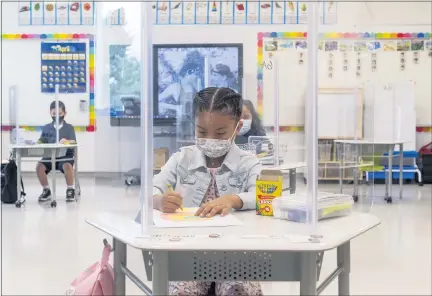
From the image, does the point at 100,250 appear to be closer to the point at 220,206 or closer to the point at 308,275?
the point at 220,206

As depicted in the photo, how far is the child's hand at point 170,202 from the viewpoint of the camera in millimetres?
1736

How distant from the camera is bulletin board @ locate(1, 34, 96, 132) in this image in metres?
8.59

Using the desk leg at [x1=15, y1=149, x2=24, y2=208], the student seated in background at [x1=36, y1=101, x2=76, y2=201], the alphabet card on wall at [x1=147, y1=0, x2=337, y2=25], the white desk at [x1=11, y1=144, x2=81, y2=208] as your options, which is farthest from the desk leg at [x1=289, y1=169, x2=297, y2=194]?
the alphabet card on wall at [x1=147, y1=0, x2=337, y2=25]

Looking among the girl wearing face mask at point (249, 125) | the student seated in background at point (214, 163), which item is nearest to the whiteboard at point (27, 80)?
the girl wearing face mask at point (249, 125)

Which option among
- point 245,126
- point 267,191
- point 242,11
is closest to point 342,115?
point 242,11

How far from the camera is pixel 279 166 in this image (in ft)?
7.29

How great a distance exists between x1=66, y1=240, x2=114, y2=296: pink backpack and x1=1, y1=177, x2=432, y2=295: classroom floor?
0.17 meters

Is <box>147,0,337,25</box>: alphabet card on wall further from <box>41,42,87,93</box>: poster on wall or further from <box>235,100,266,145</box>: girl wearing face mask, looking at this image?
<box>235,100,266,145</box>: girl wearing face mask

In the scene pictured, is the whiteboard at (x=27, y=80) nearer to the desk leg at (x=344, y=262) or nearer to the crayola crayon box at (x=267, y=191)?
the crayola crayon box at (x=267, y=191)

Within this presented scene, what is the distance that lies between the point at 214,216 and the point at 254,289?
313 mm

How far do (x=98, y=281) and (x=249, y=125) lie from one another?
843 millimetres

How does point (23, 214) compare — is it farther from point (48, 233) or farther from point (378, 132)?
point (378, 132)

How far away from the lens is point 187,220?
1635mm

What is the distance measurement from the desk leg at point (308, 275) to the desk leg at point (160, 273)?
1.12ft
